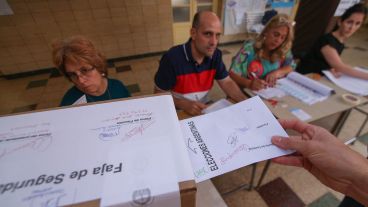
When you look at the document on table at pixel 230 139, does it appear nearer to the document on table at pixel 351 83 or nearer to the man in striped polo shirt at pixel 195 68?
the man in striped polo shirt at pixel 195 68

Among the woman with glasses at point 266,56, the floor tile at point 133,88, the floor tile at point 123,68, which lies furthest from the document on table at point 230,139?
the floor tile at point 123,68

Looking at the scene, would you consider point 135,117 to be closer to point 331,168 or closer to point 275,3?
point 331,168

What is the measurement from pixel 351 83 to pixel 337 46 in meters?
0.45

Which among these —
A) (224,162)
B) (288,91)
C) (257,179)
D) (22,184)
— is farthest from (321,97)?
(22,184)

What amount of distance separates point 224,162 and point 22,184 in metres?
0.43

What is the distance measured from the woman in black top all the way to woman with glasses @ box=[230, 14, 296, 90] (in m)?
0.34

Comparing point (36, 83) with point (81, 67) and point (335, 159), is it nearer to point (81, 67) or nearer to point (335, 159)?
point (81, 67)

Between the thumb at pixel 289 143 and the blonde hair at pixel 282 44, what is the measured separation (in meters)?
1.22

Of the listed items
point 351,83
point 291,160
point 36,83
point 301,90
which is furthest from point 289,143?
point 36,83

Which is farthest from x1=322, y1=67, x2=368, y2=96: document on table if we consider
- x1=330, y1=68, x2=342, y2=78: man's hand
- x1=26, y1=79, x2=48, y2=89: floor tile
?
x1=26, y1=79, x2=48, y2=89: floor tile

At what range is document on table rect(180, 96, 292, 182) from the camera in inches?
18.2

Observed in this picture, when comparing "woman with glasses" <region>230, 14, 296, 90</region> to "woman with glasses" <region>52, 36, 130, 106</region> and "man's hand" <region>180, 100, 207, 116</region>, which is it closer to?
"man's hand" <region>180, 100, 207, 116</region>

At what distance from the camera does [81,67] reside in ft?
3.30
